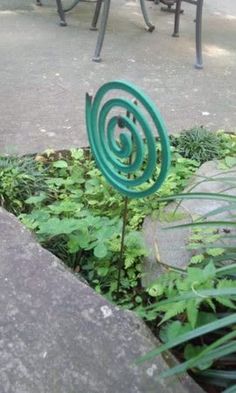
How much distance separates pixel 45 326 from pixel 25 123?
5.09 feet

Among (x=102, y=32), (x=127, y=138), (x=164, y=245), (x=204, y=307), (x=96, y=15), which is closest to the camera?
(x=127, y=138)

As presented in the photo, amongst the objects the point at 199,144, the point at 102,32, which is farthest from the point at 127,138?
the point at 102,32

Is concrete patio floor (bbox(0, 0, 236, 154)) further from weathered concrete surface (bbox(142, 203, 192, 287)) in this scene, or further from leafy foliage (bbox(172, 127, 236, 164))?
weathered concrete surface (bbox(142, 203, 192, 287))

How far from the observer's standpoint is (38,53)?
385 cm

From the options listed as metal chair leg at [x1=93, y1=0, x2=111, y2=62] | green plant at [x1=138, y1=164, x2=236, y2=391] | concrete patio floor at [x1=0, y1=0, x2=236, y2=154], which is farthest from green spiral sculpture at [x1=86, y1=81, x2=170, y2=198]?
metal chair leg at [x1=93, y1=0, x2=111, y2=62]

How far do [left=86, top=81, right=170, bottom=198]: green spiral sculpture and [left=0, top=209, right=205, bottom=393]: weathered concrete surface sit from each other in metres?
0.35

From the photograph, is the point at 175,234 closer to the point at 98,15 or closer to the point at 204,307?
the point at 204,307

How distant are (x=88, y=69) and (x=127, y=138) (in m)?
2.23

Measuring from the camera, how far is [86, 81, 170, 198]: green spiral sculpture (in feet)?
4.99

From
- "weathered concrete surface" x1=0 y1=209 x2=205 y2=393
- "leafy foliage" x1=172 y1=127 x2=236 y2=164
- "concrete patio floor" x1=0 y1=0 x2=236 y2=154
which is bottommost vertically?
"concrete patio floor" x1=0 y1=0 x2=236 y2=154

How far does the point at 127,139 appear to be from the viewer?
1566 mm

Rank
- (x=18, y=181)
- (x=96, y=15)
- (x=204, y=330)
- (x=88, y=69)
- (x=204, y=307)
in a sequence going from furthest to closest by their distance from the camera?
(x=96, y=15) → (x=88, y=69) → (x=18, y=181) → (x=204, y=307) → (x=204, y=330)

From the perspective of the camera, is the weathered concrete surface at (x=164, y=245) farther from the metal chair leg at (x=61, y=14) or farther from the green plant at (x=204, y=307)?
the metal chair leg at (x=61, y=14)

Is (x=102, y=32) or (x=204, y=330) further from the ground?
(x=204, y=330)
